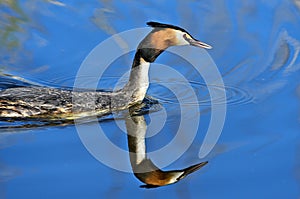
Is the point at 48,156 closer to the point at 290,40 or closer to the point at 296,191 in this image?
the point at 296,191

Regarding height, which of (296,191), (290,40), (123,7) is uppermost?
(123,7)

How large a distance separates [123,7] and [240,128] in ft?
12.1

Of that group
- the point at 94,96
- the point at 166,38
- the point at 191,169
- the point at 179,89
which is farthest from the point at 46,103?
the point at 191,169

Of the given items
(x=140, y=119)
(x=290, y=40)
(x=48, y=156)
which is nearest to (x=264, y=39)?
(x=290, y=40)

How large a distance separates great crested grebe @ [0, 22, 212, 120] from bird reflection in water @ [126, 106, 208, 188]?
1.31 ft

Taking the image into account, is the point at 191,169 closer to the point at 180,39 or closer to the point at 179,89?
the point at 180,39

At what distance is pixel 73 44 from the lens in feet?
29.0

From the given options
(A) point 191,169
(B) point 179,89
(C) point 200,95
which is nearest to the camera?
(A) point 191,169

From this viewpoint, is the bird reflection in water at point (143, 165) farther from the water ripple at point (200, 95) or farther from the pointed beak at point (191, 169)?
the water ripple at point (200, 95)

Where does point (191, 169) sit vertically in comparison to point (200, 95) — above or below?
below

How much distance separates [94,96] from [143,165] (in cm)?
143

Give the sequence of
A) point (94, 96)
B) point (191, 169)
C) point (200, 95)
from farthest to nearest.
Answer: point (200, 95)
point (94, 96)
point (191, 169)

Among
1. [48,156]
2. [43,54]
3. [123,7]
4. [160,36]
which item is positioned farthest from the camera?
[123,7]

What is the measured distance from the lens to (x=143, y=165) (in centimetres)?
614
